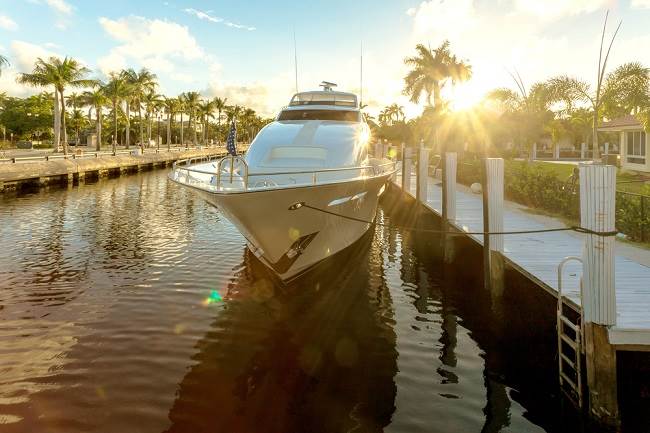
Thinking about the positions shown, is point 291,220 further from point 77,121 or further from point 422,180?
point 77,121

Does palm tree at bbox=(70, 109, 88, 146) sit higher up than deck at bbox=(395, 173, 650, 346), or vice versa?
palm tree at bbox=(70, 109, 88, 146)

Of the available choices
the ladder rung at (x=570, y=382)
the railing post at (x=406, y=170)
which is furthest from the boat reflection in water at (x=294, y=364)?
the railing post at (x=406, y=170)

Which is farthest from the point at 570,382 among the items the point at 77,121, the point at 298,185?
the point at 77,121

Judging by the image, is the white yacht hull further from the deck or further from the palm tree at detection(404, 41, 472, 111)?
the palm tree at detection(404, 41, 472, 111)

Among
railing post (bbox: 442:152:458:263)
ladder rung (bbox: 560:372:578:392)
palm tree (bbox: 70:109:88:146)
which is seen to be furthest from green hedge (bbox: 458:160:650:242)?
palm tree (bbox: 70:109:88:146)

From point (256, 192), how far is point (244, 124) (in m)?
143

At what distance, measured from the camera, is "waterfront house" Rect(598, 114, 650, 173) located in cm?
2844

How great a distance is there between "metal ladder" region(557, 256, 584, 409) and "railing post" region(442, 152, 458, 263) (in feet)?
21.8

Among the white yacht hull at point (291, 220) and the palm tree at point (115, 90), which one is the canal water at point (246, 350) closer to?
the white yacht hull at point (291, 220)

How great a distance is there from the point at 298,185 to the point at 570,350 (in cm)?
557

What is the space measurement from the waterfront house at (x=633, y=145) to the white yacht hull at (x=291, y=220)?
2546 centimetres

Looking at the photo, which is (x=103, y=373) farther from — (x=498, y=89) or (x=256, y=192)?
(x=498, y=89)

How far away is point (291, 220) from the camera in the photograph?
941 cm

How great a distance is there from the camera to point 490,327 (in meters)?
9.02
